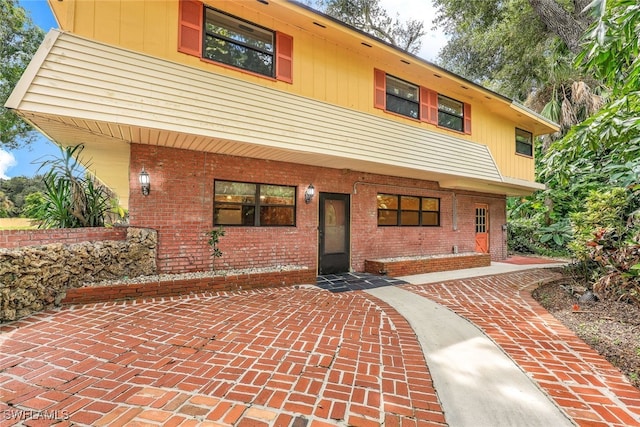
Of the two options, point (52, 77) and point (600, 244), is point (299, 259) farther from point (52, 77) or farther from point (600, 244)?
point (600, 244)

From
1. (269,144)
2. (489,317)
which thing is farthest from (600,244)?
(269,144)

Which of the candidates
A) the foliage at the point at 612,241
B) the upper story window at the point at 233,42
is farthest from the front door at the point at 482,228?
the upper story window at the point at 233,42

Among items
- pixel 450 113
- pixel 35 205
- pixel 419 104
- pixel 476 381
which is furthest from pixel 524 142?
pixel 35 205

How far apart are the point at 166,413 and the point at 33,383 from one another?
Result: 1.32m

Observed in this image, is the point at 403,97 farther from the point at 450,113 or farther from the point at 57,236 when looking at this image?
the point at 57,236

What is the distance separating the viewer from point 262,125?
5137 mm

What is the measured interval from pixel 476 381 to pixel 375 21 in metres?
17.4

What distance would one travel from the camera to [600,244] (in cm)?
496

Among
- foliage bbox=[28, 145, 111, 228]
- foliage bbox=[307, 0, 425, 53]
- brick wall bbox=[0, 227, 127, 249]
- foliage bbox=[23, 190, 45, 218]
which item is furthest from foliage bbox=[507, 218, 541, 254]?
foliage bbox=[23, 190, 45, 218]

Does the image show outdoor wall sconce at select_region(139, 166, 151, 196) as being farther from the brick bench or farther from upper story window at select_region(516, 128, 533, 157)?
upper story window at select_region(516, 128, 533, 157)

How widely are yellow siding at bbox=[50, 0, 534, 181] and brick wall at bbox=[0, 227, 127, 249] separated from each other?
3.03m

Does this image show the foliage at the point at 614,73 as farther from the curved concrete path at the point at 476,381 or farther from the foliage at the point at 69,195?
the foliage at the point at 69,195

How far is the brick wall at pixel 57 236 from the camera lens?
3797 millimetres

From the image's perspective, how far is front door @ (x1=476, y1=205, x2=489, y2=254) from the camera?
10.5 metres
